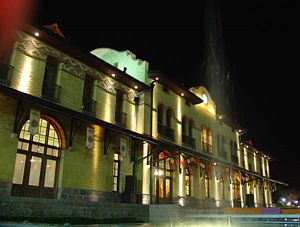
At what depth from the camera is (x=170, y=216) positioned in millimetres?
14547

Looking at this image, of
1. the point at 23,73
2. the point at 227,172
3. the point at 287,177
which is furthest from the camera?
the point at 287,177

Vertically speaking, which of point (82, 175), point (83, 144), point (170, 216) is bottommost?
point (170, 216)

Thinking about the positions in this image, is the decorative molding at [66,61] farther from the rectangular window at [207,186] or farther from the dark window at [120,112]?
the rectangular window at [207,186]

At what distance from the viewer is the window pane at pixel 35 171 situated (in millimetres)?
12759

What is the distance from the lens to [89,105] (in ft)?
51.6

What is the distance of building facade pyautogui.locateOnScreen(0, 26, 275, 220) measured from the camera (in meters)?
12.0

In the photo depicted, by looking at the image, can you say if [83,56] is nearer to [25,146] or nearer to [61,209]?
[25,146]

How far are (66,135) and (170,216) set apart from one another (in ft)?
20.5

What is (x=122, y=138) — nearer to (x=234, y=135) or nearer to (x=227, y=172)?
(x=227, y=172)

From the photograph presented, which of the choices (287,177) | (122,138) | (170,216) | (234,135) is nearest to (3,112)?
(122,138)

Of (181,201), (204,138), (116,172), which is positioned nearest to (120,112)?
(116,172)

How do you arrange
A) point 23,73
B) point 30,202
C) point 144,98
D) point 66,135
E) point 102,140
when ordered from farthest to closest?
point 144,98
point 102,140
point 66,135
point 23,73
point 30,202

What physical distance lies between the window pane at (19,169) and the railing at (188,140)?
12.1m

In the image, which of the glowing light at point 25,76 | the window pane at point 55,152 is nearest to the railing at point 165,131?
the window pane at point 55,152
